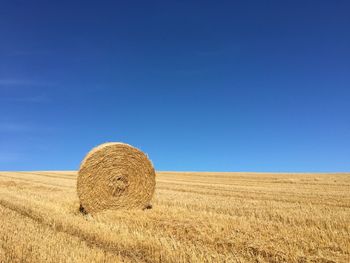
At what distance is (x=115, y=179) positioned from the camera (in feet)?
38.9

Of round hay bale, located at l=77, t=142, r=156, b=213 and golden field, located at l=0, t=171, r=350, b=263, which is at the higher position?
round hay bale, located at l=77, t=142, r=156, b=213

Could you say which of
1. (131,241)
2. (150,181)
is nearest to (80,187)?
(150,181)

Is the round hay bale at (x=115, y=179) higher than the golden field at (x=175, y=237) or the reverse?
higher

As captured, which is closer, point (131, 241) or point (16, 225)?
point (131, 241)

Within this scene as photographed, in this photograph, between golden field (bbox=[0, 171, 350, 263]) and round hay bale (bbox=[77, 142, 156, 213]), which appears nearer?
golden field (bbox=[0, 171, 350, 263])

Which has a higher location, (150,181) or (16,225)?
(150,181)

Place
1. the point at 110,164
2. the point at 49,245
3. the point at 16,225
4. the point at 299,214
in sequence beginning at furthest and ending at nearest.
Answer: the point at 110,164, the point at 299,214, the point at 16,225, the point at 49,245

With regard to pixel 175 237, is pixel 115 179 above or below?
above

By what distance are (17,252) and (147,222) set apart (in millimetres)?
3143

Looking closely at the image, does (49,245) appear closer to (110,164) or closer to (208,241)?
(208,241)

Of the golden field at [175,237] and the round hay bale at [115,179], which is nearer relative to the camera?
the golden field at [175,237]

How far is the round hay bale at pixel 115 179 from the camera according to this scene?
1127 cm

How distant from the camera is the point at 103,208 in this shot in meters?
11.2

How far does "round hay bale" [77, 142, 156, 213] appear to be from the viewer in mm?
11273
